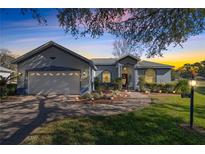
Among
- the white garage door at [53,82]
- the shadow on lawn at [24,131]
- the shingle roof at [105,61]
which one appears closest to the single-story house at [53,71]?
the white garage door at [53,82]

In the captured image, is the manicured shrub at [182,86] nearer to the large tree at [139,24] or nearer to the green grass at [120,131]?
the green grass at [120,131]

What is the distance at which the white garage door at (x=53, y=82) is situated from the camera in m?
16.9

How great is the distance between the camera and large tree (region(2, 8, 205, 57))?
8953 mm

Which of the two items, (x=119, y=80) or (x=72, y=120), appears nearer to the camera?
(x=72, y=120)

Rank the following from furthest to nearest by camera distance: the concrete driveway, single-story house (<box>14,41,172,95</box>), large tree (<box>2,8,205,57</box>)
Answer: single-story house (<box>14,41,172,95</box>) < large tree (<box>2,8,205,57</box>) < the concrete driveway

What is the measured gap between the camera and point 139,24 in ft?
31.8

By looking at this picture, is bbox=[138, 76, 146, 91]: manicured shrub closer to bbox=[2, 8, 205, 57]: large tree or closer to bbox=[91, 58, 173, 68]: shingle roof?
bbox=[91, 58, 173, 68]: shingle roof

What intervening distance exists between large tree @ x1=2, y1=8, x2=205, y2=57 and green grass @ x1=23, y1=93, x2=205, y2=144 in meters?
2.96

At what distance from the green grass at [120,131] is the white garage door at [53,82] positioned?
758cm

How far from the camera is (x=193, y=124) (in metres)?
8.77

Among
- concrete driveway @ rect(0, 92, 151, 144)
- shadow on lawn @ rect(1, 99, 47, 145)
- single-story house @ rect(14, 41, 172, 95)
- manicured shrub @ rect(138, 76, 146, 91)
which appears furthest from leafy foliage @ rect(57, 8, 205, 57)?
manicured shrub @ rect(138, 76, 146, 91)
